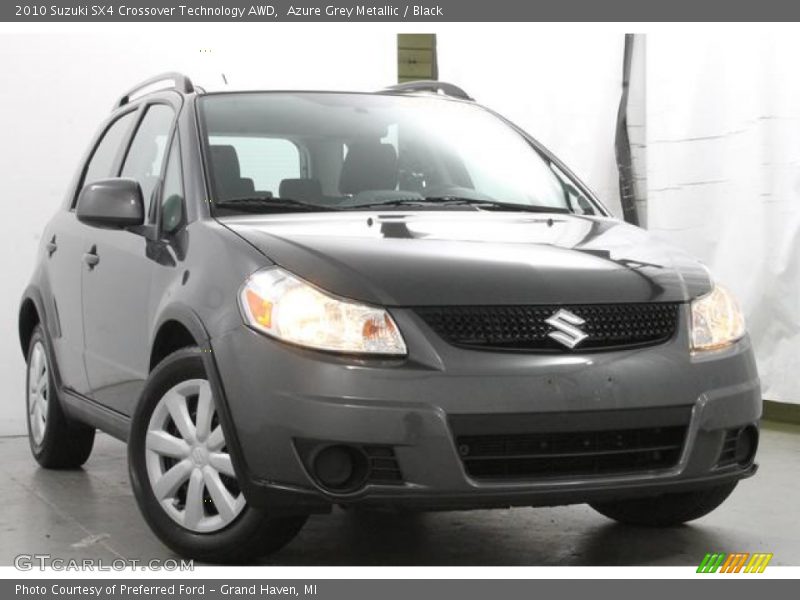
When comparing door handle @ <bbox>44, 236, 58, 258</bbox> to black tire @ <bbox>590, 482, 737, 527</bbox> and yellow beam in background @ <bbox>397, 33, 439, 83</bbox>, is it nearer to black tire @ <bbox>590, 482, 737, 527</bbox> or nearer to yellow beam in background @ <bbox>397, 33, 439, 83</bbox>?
black tire @ <bbox>590, 482, 737, 527</bbox>

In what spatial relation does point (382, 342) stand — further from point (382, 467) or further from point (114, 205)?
point (114, 205)

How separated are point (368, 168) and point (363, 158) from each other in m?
0.06

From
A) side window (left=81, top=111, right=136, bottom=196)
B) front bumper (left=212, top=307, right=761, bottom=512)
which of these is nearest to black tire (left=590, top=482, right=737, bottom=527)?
front bumper (left=212, top=307, right=761, bottom=512)

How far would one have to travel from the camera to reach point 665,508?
4.62m

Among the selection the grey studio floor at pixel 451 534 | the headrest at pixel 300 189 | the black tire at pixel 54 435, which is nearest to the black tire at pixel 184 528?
the grey studio floor at pixel 451 534

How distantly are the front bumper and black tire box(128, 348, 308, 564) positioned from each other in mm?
206

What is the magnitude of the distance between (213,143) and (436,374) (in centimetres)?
146

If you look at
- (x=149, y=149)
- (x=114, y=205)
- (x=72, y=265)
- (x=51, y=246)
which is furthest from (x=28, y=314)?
(x=114, y=205)

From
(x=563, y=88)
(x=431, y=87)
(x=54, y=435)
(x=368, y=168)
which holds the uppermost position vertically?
(x=431, y=87)

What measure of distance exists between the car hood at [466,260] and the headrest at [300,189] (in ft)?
0.68

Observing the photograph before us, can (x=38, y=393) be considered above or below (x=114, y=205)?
below

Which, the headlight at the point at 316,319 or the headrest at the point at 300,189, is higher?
the headrest at the point at 300,189

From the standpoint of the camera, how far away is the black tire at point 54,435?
5863mm

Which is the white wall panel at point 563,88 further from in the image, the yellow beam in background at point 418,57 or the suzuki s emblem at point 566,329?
the suzuki s emblem at point 566,329
